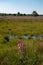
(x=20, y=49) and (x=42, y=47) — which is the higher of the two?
(x=20, y=49)

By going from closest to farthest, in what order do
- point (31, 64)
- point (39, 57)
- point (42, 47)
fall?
point (31, 64) → point (39, 57) → point (42, 47)

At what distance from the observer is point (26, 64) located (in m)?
10.1

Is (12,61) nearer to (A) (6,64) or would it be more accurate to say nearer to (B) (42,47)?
(A) (6,64)

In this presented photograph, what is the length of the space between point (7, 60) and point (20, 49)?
765 millimetres

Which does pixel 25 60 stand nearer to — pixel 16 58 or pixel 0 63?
pixel 16 58

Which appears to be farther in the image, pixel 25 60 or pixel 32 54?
pixel 32 54

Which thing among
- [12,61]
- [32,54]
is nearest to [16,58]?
[12,61]

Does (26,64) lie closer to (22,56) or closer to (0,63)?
(22,56)

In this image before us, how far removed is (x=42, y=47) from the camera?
15.1 m

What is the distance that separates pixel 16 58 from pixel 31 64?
776mm

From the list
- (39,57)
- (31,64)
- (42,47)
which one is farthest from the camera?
(42,47)

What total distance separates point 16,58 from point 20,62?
0.32 metres

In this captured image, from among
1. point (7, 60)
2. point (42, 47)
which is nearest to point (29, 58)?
point (7, 60)

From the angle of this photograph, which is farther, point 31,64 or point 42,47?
point 42,47
